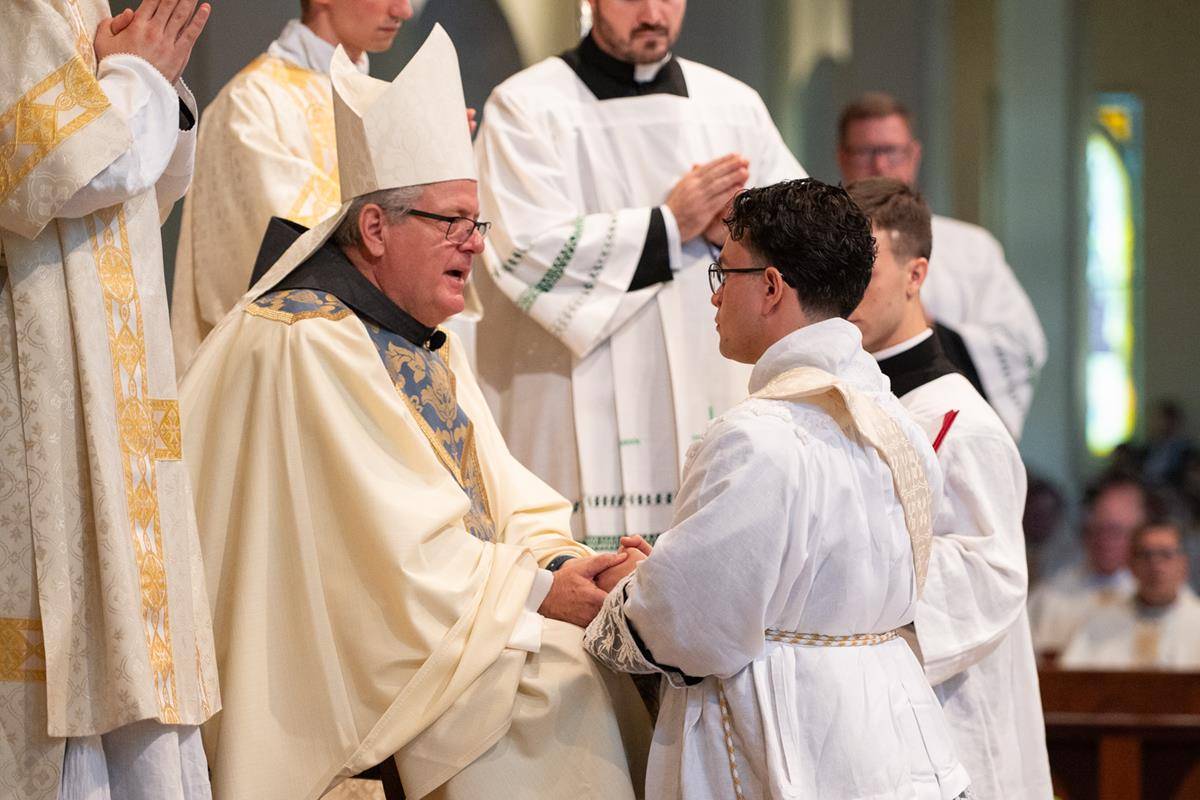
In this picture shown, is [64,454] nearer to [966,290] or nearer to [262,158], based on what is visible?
[262,158]

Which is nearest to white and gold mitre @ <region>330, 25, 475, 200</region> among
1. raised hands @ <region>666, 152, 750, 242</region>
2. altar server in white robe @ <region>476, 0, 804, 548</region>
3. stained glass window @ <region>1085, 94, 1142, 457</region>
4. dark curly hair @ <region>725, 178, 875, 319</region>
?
dark curly hair @ <region>725, 178, 875, 319</region>

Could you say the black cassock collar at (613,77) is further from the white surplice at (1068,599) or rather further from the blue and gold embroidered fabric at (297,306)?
the white surplice at (1068,599)

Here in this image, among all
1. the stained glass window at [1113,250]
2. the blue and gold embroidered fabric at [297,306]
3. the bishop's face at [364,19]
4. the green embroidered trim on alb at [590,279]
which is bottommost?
the stained glass window at [1113,250]

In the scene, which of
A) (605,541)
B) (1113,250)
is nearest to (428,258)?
(605,541)

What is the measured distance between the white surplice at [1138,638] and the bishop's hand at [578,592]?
5461 millimetres


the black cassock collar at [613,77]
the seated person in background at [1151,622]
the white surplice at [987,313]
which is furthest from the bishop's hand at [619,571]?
the seated person in background at [1151,622]

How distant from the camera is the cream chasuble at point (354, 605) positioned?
3385mm

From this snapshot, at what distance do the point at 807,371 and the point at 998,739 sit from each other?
112 centimetres

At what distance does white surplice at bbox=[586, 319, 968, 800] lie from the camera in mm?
3018

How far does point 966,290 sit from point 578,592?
367 centimetres

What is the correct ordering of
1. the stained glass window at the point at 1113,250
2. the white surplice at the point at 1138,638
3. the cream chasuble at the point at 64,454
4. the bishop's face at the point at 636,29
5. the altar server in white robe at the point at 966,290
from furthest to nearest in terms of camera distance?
the stained glass window at the point at 1113,250 < the white surplice at the point at 1138,638 < the altar server in white robe at the point at 966,290 < the bishop's face at the point at 636,29 < the cream chasuble at the point at 64,454

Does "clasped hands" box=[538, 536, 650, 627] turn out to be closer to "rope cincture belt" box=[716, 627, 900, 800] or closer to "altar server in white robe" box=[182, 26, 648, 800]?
"altar server in white robe" box=[182, 26, 648, 800]

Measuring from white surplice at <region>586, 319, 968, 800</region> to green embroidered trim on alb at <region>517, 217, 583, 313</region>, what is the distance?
5.62 feet

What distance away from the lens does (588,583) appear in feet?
11.8
